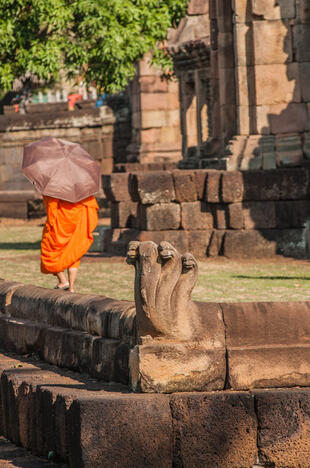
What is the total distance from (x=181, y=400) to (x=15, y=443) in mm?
1427

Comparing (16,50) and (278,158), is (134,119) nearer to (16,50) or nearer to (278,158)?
(16,50)

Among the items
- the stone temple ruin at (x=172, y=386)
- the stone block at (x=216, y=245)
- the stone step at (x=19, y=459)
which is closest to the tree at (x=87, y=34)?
the stone block at (x=216, y=245)

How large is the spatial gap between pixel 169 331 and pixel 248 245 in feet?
24.5

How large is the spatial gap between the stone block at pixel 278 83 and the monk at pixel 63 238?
4.58m

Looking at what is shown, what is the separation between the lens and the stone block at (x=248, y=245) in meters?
13.1

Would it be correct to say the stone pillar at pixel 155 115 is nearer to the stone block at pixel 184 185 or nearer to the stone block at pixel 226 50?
the stone block at pixel 226 50

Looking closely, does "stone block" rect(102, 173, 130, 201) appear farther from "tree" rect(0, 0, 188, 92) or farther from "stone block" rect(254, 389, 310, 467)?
"stone block" rect(254, 389, 310, 467)

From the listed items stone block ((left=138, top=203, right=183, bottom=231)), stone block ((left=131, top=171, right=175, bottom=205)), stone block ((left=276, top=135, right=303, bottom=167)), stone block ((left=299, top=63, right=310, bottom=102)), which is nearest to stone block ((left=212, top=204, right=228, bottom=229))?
stone block ((left=138, top=203, right=183, bottom=231))

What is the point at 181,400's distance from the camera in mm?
5555

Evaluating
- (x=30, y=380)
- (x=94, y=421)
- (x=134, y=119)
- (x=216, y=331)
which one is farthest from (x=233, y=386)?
(x=134, y=119)

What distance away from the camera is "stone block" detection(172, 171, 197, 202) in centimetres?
1338

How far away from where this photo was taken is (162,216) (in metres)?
13.5

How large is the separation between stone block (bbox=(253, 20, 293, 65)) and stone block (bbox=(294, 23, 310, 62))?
0.11 m

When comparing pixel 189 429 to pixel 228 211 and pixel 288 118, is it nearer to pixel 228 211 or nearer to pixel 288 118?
pixel 228 211
